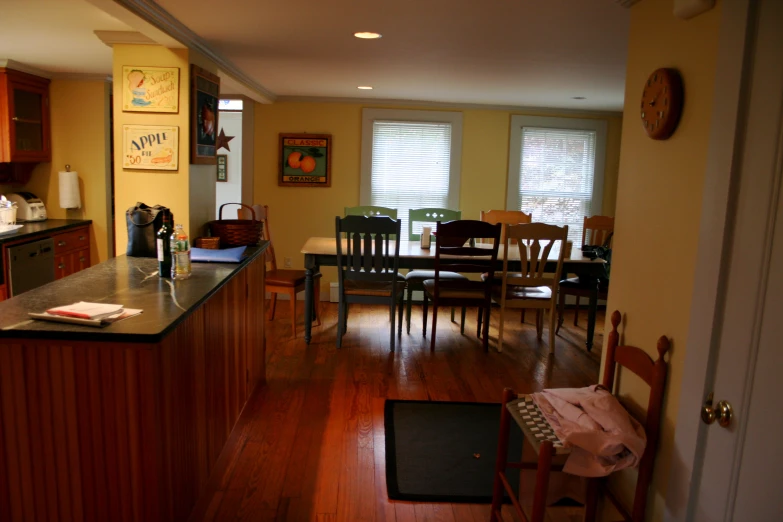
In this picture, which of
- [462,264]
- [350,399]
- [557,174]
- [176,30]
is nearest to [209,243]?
[176,30]

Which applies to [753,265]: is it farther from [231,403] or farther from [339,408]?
[339,408]

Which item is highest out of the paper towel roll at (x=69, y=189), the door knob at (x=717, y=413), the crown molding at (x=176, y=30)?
the crown molding at (x=176, y=30)

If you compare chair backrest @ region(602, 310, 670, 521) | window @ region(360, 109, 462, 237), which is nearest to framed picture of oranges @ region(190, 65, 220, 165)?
window @ region(360, 109, 462, 237)

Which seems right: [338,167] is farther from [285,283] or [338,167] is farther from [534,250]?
[534,250]

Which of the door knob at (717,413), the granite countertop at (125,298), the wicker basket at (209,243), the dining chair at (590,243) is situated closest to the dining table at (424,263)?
the dining chair at (590,243)

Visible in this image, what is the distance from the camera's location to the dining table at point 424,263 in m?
4.61

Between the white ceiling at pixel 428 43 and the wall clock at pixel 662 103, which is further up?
the white ceiling at pixel 428 43

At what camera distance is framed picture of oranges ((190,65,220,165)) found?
11.3ft

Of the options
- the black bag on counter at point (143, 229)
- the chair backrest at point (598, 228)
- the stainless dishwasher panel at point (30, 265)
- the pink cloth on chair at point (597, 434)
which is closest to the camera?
the pink cloth on chair at point (597, 434)

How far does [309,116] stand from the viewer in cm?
611

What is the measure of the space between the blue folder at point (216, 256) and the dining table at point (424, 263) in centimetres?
143

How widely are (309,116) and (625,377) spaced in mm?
4689

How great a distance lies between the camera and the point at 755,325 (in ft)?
4.24

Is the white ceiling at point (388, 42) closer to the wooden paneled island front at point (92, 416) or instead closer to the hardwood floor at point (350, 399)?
the wooden paneled island front at point (92, 416)
